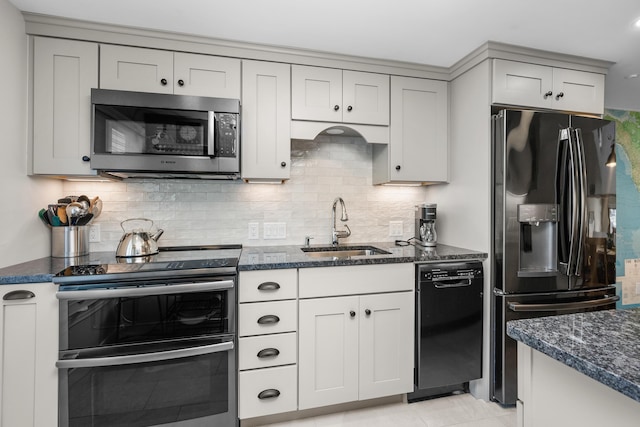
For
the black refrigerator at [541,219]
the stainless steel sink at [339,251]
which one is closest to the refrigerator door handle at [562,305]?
the black refrigerator at [541,219]

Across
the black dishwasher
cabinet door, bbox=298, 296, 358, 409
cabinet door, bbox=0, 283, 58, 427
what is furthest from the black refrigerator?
cabinet door, bbox=0, 283, 58, 427

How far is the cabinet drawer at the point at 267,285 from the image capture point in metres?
1.82

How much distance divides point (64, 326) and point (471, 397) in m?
2.54

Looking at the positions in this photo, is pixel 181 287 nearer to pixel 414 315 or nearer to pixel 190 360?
pixel 190 360

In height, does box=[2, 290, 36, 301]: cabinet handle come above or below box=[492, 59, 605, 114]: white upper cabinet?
below

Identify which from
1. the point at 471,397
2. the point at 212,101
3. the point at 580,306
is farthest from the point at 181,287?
the point at 580,306

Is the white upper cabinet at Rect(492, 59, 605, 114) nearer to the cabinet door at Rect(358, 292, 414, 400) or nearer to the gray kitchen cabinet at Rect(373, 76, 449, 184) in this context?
the gray kitchen cabinet at Rect(373, 76, 449, 184)

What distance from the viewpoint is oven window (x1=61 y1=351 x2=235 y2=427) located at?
162 cm

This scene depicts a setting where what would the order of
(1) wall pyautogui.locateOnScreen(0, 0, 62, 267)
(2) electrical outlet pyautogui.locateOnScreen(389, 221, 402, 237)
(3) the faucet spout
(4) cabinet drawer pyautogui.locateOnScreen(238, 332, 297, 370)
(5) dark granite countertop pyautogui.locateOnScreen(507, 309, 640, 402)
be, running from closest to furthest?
(5) dark granite countertop pyautogui.locateOnScreen(507, 309, 640, 402) → (1) wall pyautogui.locateOnScreen(0, 0, 62, 267) → (4) cabinet drawer pyautogui.locateOnScreen(238, 332, 297, 370) → (3) the faucet spout → (2) electrical outlet pyautogui.locateOnScreen(389, 221, 402, 237)

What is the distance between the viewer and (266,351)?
184 cm

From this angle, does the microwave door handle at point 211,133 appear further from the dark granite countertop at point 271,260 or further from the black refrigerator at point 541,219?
the black refrigerator at point 541,219

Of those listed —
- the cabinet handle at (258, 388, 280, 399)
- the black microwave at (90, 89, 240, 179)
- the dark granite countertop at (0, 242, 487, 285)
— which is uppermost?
the black microwave at (90, 89, 240, 179)

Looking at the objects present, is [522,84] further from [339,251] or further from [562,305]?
[339,251]

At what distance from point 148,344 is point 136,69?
1.63m
